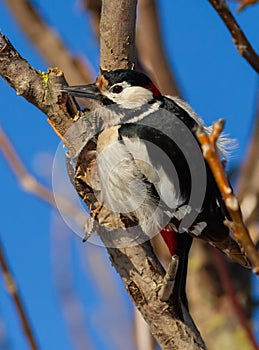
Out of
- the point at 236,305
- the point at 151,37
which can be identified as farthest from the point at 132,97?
the point at 151,37

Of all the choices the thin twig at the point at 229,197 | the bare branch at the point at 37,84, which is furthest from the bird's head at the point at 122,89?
the thin twig at the point at 229,197

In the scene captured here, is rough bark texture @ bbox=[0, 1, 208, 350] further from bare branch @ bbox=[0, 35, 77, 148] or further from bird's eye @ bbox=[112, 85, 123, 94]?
bird's eye @ bbox=[112, 85, 123, 94]

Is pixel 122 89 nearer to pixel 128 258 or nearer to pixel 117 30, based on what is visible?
pixel 117 30

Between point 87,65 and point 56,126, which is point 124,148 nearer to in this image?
point 56,126

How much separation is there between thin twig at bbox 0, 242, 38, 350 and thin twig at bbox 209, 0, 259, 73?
0.59m

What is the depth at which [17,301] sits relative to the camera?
124 centimetres

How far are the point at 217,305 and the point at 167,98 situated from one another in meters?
1.22

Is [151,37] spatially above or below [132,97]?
above

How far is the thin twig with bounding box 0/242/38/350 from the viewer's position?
4.01 ft

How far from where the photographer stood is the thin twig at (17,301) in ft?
4.01

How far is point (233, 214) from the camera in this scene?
87 cm

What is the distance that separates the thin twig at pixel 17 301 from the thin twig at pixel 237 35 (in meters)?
0.59

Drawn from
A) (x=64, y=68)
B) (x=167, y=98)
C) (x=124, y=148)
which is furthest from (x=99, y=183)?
(x=64, y=68)

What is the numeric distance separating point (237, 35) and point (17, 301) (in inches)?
A: 23.5
